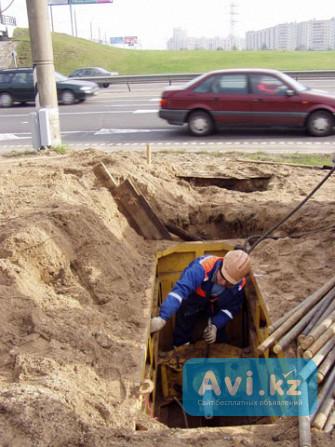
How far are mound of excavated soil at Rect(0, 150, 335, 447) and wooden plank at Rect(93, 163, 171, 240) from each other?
159mm

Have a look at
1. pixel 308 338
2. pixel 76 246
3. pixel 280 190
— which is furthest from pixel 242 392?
pixel 280 190

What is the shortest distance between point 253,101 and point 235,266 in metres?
8.55

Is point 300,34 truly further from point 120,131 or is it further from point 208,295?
point 208,295

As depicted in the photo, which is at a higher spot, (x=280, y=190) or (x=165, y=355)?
(x=280, y=190)

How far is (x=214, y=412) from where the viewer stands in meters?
5.43

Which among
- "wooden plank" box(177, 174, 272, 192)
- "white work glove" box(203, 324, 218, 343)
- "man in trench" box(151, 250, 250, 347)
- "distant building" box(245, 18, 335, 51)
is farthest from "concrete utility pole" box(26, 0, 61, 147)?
"distant building" box(245, 18, 335, 51)

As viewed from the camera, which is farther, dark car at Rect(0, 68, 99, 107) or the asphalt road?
dark car at Rect(0, 68, 99, 107)

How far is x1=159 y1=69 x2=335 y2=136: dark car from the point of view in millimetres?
12641

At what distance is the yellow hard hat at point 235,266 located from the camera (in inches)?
206

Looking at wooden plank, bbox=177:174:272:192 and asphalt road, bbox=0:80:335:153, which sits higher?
asphalt road, bbox=0:80:335:153

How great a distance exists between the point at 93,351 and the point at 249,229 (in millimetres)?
Result: 3849

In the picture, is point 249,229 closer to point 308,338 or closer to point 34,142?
point 308,338

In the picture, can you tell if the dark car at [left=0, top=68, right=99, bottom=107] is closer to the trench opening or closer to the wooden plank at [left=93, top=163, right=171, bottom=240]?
the wooden plank at [left=93, top=163, right=171, bottom=240]

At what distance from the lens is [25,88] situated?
70.2 ft
